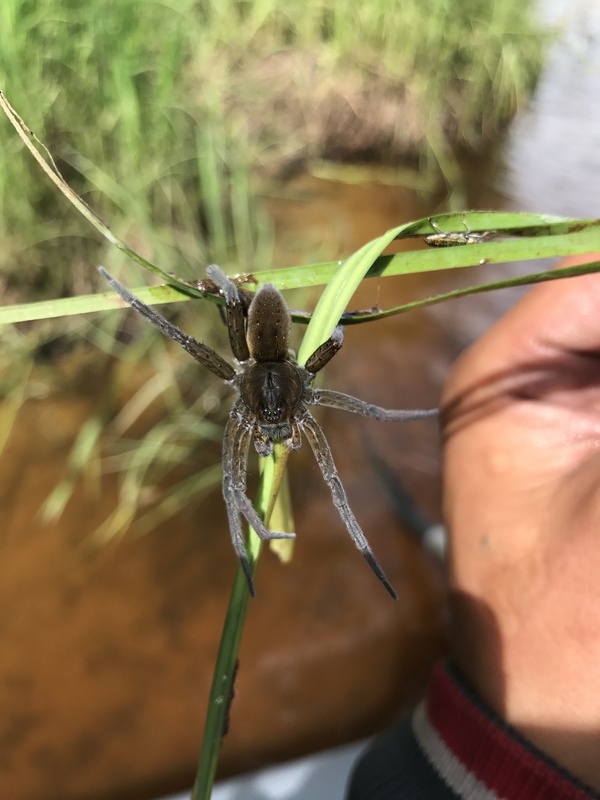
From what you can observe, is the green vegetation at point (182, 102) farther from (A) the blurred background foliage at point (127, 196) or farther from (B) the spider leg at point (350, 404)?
(B) the spider leg at point (350, 404)

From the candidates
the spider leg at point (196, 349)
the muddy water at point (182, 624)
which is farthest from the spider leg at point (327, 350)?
the muddy water at point (182, 624)

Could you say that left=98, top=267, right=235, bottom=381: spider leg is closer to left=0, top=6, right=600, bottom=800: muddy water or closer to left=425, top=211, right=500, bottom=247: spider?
left=425, top=211, right=500, bottom=247: spider

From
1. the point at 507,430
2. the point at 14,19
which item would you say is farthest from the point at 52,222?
the point at 507,430

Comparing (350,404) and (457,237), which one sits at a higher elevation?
(457,237)

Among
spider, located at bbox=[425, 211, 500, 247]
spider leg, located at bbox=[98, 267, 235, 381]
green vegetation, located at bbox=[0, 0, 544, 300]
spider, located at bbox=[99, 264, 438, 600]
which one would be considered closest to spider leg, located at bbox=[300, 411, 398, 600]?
spider, located at bbox=[99, 264, 438, 600]

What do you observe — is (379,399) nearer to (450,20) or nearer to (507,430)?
(507,430)

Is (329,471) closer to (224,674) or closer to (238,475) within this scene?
(238,475)

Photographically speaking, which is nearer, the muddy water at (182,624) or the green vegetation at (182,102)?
the muddy water at (182,624)

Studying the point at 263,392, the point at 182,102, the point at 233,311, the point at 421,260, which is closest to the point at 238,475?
the point at 263,392
